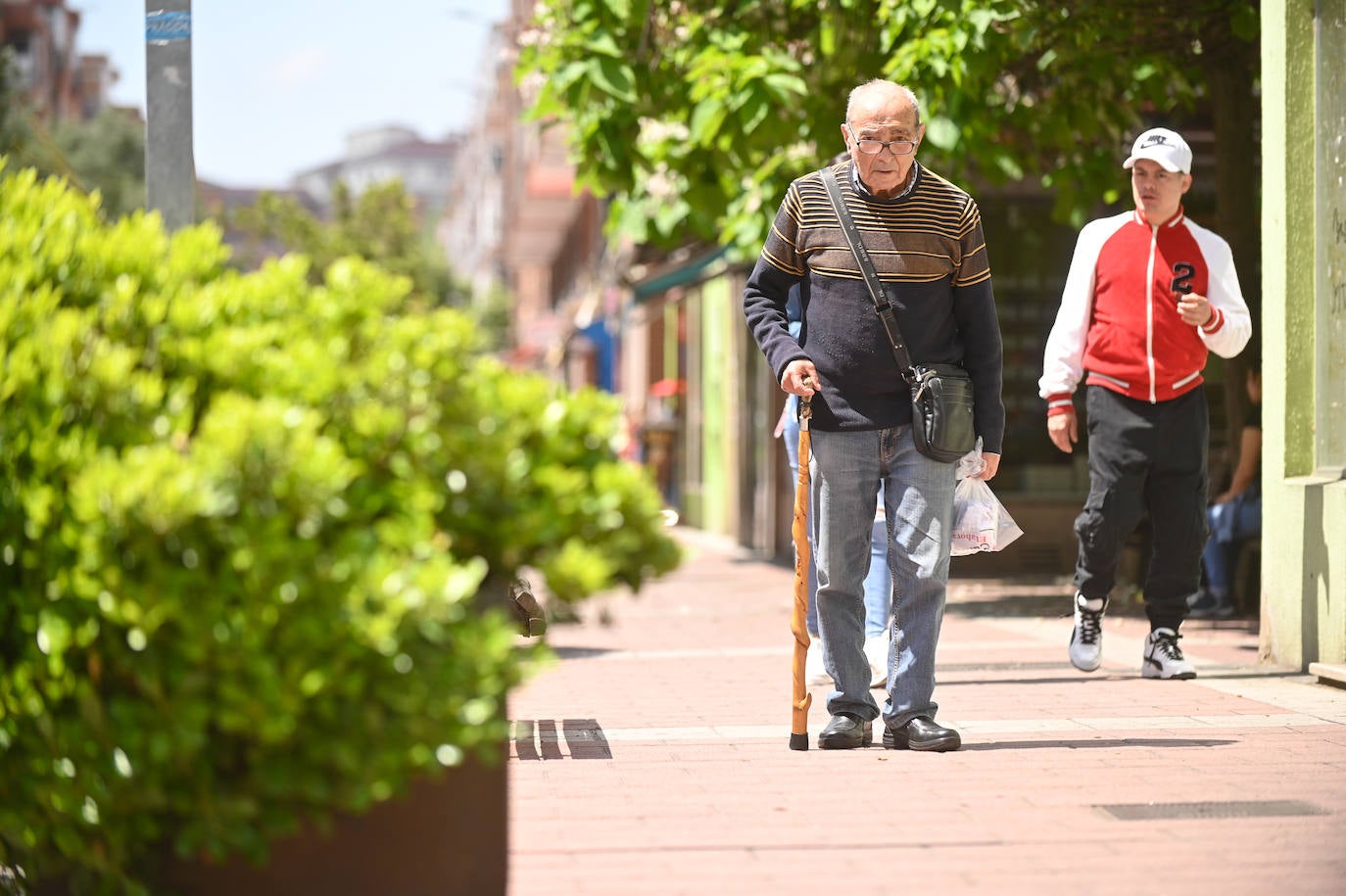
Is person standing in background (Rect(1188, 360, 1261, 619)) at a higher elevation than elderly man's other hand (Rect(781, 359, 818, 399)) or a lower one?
lower

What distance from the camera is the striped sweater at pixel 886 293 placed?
5.93 m

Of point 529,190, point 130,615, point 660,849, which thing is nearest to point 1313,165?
point 660,849

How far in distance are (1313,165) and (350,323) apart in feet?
18.8

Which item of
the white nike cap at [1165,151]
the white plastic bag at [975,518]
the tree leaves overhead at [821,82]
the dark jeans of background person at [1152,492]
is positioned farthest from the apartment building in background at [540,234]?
the white plastic bag at [975,518]

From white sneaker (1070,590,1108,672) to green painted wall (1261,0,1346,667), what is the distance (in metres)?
0.92

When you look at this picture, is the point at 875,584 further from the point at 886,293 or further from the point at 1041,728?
the point at 886,293

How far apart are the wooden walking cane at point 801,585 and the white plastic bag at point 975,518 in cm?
58

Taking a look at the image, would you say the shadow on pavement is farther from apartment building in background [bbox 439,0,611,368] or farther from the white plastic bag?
apartment building in background [bbox 439,0,611,368]

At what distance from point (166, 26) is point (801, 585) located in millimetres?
2832

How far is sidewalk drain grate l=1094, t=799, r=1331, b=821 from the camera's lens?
16.6ft

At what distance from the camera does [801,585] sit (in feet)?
19.2

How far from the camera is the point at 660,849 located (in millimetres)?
4625

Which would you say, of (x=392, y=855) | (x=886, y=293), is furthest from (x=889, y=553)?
(x=392, y=855)

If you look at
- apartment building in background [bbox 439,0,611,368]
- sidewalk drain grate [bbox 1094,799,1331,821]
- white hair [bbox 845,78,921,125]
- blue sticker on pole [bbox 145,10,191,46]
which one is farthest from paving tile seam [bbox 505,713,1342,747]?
apartment building in background [bbox 439,0,611,368]
